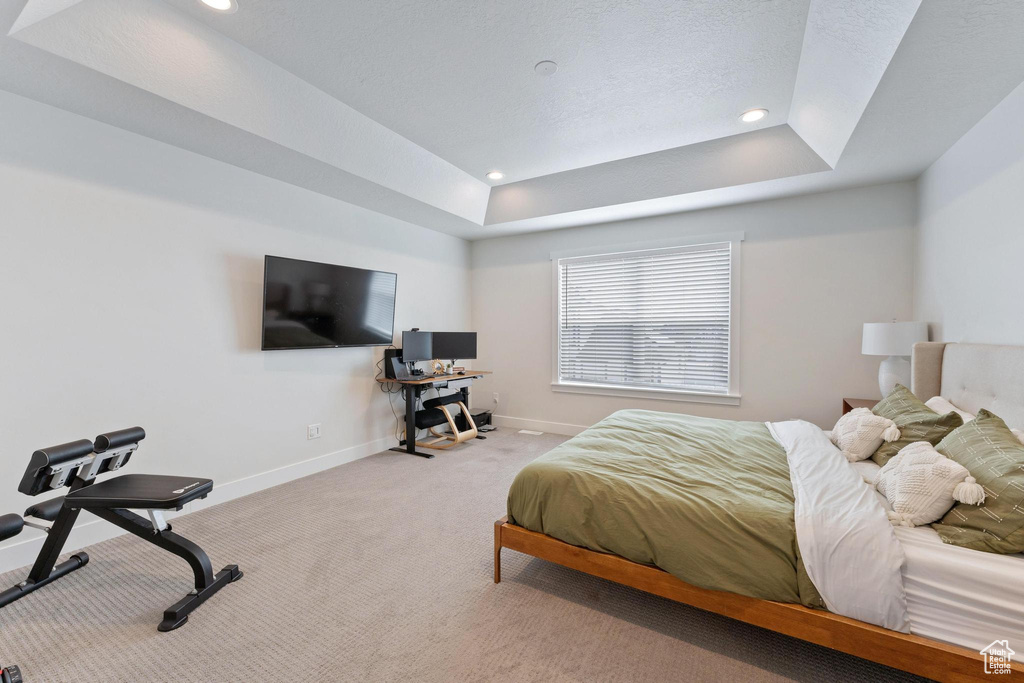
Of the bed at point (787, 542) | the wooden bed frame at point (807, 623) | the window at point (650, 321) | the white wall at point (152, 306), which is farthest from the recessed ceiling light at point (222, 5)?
the window at point (650, 321)

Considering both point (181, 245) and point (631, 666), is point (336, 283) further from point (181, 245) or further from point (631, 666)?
point (631, 666)

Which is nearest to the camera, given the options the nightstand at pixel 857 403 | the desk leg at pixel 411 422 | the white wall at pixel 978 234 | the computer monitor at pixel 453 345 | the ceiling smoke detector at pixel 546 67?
the white wall at pixel 978 234

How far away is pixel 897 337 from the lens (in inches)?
119

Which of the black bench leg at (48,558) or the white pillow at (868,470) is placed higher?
the white pillow at (868,470)

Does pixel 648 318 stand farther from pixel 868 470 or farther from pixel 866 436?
pixel 868 470

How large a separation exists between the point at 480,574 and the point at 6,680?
173cm

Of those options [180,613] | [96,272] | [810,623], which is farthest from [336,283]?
[810,623]

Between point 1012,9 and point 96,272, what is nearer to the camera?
point 1012,9

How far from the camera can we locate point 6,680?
135 centimetres

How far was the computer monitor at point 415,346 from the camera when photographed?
4.41 metres

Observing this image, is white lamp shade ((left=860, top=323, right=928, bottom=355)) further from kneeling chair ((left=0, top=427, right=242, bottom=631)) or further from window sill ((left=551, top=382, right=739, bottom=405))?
kneeling chair ((left=0, top=427, right=242, bottom=631))

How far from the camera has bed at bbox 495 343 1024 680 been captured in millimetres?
1331

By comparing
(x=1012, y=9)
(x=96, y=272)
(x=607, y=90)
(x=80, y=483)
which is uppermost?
(x=607, y=90)

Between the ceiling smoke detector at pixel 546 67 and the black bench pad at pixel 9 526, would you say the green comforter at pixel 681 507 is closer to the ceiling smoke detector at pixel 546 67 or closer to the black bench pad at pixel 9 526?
the black bench pad at pixel 9 526
